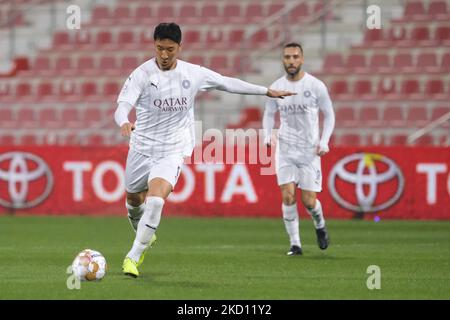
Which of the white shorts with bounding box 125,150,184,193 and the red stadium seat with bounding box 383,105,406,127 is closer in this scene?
the white shorts with bounding box 125,150,184,193

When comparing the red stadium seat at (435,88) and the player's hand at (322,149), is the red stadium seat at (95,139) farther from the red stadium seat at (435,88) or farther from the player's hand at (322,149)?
the player's hand at (322,149)

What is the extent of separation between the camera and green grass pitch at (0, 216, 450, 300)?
348 inches

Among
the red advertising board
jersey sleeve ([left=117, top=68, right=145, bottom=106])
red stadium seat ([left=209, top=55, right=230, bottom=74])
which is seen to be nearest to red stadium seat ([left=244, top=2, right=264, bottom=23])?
red stadium seat ([left=209, top=55, right=230, bottom=74])

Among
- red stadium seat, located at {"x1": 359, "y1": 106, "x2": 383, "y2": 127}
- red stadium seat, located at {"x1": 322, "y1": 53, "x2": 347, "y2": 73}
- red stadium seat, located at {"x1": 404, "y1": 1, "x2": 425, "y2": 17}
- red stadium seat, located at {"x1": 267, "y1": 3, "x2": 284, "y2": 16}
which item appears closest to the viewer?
red stadium seat, located at {"x1": 359, "y1": 106, "x2": 383, "y2": 127}

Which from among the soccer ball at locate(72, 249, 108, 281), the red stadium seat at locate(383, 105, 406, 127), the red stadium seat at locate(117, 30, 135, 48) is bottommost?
the soccer ball at locate(72, 249, 108, 281)

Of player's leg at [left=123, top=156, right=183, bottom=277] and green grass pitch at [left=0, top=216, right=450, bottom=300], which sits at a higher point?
player's leg at [left=123, top=156, right=183, bottom=277]

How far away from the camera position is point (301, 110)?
12727 millimetres

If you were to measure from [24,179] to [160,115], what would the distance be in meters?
9.91

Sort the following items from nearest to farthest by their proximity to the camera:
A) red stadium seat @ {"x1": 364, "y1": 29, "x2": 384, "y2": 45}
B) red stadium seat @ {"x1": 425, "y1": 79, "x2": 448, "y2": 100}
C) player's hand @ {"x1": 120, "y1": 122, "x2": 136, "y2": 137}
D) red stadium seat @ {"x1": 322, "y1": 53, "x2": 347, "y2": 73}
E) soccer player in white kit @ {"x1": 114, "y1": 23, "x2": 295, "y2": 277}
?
player's hand @ {"x1": 120, "y1": 122, "x2": 136, "y2": 137}
soccer player in white kit @ {"x1": 114, "y1": 23, "x2": 295, "y2": 277}
red stadium seat @ {"x1": 425, "y1": 79, "x2": 448, "y2": 100}
red stadium seat @ {"x1": 322, "y1": 53, "x2": 347, "y2": 73}
red stadium seat @ {"x1": 364, "y1": 29, "x2": 384, "y2": 45}

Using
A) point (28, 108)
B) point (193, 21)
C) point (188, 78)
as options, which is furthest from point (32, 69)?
point (188, 78)

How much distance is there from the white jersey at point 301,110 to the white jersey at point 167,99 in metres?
2.43

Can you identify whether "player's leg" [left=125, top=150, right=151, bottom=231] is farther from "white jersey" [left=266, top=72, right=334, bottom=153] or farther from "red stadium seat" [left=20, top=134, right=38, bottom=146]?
"red stadium seat" [left=20, top=134, right=38, bottom=146]

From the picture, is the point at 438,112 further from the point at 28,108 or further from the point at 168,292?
the point at 168,292
